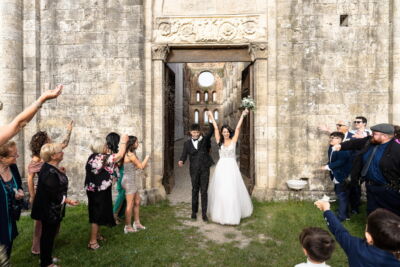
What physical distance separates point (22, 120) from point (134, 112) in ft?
15.1

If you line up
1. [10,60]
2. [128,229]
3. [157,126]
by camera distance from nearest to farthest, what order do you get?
[128,229]
[10,60]
[157,126]

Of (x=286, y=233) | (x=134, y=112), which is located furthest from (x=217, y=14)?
(x=286, y=233)

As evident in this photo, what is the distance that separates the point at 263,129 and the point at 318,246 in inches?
193

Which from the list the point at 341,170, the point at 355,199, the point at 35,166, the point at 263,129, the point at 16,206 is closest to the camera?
the point at 16,206

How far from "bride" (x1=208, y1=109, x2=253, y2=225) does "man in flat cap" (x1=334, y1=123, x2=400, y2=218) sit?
222cm

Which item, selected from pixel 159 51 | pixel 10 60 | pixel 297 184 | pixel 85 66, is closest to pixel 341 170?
pixel 297 184

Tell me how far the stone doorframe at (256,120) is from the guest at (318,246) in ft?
15.4

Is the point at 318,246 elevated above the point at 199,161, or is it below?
below

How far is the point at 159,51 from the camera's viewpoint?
669 centimetres

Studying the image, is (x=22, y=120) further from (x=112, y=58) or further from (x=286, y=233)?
(x=112, y=58)

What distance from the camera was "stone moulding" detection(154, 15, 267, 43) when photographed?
21.9 ft

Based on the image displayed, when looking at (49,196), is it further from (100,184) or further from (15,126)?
(15,126)

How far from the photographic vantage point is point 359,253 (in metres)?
1.81

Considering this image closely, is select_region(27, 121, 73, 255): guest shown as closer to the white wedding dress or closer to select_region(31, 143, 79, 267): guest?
select_region(31, 143, 79, 267): guest
